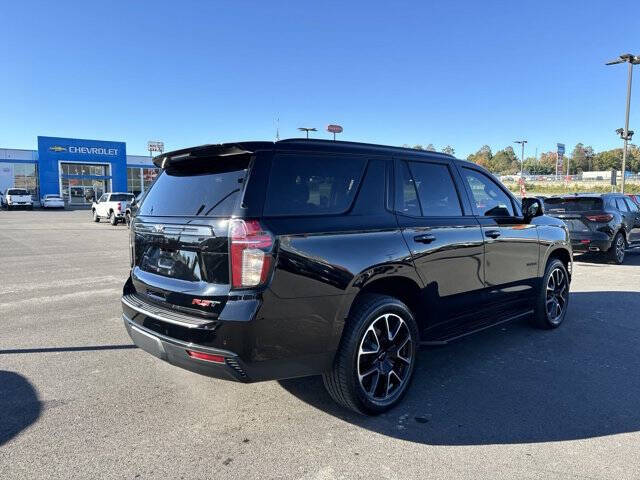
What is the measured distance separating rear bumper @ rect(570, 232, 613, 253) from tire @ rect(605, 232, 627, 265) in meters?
0.29

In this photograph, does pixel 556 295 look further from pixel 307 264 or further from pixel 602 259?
pixel 602 259

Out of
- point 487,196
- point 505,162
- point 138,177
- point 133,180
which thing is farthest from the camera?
point 505,162

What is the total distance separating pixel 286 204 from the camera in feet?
10.00

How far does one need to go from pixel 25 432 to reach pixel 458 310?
3.43m

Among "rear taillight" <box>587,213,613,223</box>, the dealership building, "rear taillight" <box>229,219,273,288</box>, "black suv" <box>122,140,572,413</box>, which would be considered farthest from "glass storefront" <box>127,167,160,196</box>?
"rear taillight" <box>229,219,273,288</box>

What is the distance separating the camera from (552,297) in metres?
5.71

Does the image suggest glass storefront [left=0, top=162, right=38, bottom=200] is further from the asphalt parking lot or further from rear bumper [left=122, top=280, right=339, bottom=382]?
rear bumper [left=122, top=280, right=339, bottom=382]

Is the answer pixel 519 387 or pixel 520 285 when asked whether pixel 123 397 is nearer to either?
pixel 519 387

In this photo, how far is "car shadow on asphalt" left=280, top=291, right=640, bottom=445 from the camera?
329 centimetres

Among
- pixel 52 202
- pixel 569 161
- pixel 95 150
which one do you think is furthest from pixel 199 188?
pixel 569 161

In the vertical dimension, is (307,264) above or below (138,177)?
below

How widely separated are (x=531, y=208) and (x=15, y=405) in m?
5.15

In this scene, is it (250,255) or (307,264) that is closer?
(250,255)

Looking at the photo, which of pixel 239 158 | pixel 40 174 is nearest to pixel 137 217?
pixel 239 158
